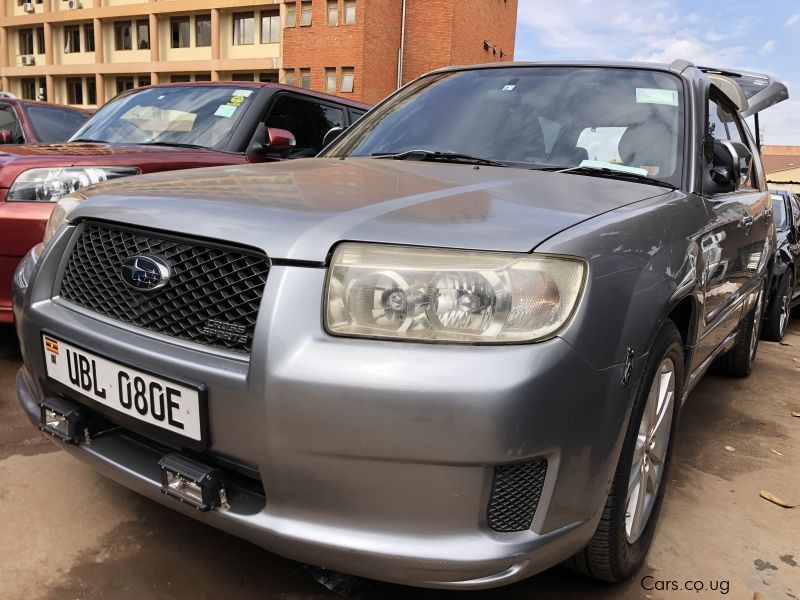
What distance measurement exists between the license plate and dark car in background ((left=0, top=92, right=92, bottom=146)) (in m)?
4.14

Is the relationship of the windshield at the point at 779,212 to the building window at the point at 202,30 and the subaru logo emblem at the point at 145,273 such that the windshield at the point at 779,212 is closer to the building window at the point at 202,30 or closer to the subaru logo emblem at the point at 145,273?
the subaru logo emblem at the point at 145,273

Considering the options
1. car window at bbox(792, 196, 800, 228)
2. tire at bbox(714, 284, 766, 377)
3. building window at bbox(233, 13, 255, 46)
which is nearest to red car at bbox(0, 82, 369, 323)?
tire at bbox(714, 284, 766, 377)

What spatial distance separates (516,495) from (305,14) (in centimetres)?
3108

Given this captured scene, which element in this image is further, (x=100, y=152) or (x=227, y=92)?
(x=227, y=92)

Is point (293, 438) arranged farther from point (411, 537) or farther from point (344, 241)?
point (344, 241)

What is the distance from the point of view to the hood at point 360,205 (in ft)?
4.69

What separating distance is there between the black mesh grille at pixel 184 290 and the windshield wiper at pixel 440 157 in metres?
1.18

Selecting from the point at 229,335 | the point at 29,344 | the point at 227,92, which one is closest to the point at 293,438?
the point at 229,335

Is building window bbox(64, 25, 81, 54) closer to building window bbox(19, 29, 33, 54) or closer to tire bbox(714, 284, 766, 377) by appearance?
building window bbox(19, 29, 33, 54)

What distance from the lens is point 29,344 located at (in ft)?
6.11

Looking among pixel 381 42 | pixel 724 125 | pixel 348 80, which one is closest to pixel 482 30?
pixel 381 42

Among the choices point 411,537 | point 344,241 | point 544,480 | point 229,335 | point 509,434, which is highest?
point 344,241

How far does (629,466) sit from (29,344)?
170 centimetres

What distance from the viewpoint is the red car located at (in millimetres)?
3191
